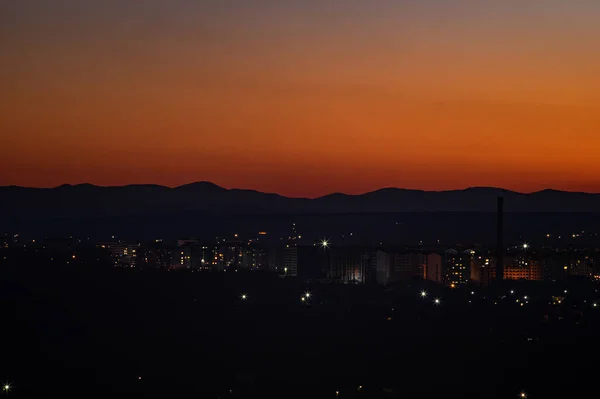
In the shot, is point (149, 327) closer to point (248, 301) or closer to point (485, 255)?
point (248, 301)

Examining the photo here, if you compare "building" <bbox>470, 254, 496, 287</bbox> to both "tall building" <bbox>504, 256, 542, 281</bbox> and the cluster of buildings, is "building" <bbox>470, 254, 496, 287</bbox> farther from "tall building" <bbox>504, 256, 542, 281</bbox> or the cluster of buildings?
"tall building" <bbox>504, 256, 542, 281</bbox>

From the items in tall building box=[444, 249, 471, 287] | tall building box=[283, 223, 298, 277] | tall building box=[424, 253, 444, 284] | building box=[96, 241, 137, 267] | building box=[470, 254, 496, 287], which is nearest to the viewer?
building box=[470, 254, 496, 287]

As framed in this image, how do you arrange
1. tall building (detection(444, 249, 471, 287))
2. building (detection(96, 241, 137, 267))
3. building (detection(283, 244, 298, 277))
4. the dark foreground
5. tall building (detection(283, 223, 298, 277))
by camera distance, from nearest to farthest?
the dark foreground → tall building (detection(444, 249, 471, 287)) → building (detection(283, 244, 298, 277)) → tall building (detection(283, 223, 298, 277)) → building (detection(96, 241, 137, 267))

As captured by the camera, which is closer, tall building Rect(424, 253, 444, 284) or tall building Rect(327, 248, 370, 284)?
tall building Rect(424, 253, 444, 284)

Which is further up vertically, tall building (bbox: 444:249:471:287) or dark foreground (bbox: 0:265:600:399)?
tall building (bbox: 444:249:471:287)

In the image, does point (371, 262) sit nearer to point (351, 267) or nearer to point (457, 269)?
point (351, 267)

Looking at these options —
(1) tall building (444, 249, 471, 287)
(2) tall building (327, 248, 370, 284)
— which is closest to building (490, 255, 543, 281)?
(1) tall building (444, 249, 471, 287)

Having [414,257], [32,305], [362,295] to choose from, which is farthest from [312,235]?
[32,305]

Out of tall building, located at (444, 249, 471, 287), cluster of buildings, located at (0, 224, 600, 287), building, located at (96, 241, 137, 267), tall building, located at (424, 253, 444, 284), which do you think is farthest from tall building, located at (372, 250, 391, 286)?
building, located at (96, 241, 137, 267)

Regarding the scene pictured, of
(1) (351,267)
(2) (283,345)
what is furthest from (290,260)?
(2) (283,345)
